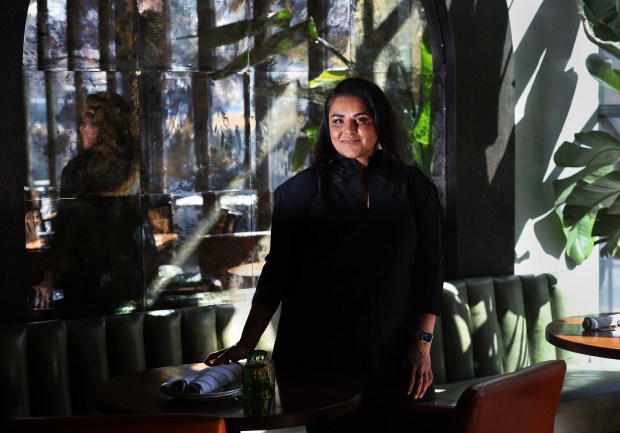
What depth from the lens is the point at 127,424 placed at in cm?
191

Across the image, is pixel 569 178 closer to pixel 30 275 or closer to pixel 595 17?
pixel 595 17

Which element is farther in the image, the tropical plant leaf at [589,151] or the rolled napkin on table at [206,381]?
the tropical plant leaf at [589,151]

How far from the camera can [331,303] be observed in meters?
2.54

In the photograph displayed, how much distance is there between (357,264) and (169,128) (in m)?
1.84

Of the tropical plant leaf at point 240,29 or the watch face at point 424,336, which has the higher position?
the tropical plant leaf at point 240,29

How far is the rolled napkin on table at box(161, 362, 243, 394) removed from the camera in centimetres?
237

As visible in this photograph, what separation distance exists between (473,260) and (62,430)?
3.45m

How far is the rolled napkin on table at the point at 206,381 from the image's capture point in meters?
2.37

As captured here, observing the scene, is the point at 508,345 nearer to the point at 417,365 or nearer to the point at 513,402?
the point at 417,365

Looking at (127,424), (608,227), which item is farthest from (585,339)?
(127,424)

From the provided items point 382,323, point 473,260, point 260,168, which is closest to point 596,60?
point 473,260

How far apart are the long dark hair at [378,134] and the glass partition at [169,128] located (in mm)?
1552

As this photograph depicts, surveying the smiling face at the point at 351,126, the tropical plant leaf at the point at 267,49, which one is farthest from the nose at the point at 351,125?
the tropical plant leaf at the point at 267,49

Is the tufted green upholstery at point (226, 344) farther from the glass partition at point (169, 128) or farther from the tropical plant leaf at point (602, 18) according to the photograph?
the tropical plant leaf at point (602, 18)
